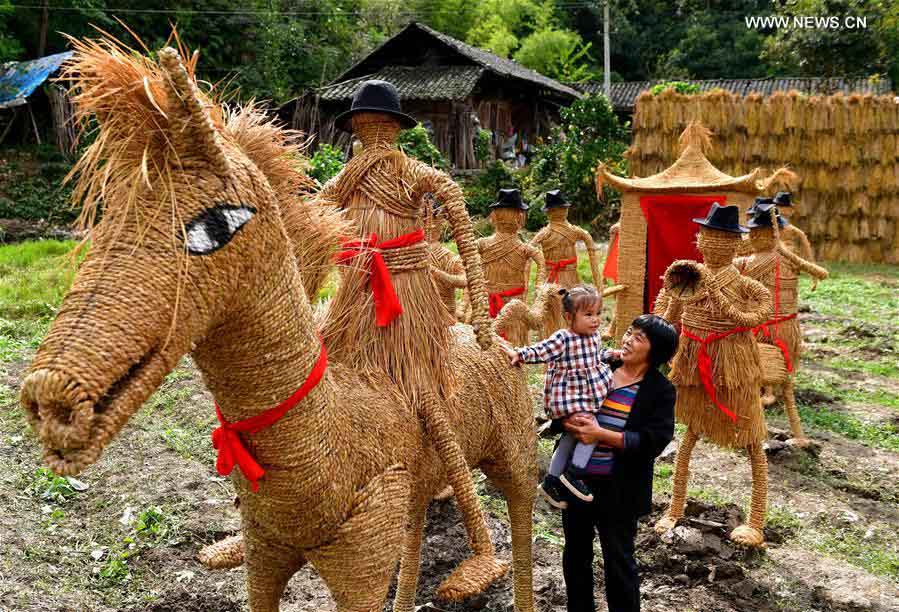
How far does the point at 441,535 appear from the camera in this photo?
4.52 m

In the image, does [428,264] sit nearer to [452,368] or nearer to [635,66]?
[452,368]

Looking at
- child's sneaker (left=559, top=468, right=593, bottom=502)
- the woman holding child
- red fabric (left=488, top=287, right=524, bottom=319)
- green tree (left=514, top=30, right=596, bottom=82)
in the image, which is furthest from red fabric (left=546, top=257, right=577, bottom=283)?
green tree (left=514, top=30, right=596, bottom=82)

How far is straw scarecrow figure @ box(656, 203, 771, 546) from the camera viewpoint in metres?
4.53

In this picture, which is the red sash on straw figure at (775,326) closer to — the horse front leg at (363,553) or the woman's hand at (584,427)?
the woman's hand at (584,427)

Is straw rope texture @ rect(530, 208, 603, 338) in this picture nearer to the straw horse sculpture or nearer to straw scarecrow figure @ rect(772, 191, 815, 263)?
straw scarecrow figure @ rect(772, 191, 815, 263)

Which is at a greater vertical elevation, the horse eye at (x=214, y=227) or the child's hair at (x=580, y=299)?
the horse eye at (x=214, y=227)

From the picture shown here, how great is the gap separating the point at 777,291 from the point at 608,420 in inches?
143

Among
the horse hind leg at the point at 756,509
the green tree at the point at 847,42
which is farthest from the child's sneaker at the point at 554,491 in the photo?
the green tree at the point at 847,42

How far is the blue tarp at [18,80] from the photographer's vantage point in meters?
18.6

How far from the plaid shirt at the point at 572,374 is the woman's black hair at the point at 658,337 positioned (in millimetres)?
215

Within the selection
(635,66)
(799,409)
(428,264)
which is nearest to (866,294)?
(799,409)

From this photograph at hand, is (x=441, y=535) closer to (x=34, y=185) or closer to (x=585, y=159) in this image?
(x=585, y=159)

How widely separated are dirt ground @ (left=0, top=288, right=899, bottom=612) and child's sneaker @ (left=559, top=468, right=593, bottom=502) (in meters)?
1.01

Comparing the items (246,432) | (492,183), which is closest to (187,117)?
(246,432)
